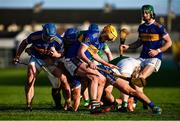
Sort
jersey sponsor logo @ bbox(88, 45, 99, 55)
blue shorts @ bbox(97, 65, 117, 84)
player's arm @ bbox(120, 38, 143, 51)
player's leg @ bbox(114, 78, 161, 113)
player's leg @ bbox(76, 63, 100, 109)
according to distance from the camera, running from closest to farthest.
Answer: player's leg @ bbox(114, 78, 161, 113), blue shorts @ bbox(97, 65, 117, 84), player's leg @ bbox(76, 63, 100, 109), jersey sponsor logo @ bbox(88, 45, 99, 55), player's arm @ bbox(120, 38, 143, 51)

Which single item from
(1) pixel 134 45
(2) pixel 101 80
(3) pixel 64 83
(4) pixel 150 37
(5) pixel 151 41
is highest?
(4) pixel 150 37

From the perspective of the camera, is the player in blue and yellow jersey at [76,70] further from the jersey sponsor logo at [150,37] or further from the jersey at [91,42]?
the jersey sponsor logo at [150,37]

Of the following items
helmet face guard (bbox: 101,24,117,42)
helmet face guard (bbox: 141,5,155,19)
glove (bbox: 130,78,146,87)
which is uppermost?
helmet face guard (bbox: 141,5,155,19)

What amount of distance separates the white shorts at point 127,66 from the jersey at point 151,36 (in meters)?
0.45

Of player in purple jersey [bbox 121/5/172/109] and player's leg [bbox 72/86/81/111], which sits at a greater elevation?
player in purple jersey [bbox 121/5/172/109]

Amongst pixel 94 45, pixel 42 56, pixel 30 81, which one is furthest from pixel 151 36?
pixel 30 81

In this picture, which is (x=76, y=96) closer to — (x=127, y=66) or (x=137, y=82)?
(x=127, y=66)

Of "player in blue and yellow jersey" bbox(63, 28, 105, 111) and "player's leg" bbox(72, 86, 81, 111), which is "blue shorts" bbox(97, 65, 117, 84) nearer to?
"player in blue and yellow jersey" bbox(63, 28, 105, 111)

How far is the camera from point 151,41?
1806 cm

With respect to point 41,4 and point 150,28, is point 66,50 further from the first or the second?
point 41,4

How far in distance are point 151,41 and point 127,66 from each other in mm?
984

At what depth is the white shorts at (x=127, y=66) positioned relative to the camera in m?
17.4

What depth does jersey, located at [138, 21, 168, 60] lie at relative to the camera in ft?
58.7

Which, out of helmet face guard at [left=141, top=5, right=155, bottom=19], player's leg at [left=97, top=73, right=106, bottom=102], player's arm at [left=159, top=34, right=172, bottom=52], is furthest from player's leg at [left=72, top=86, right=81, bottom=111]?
helmet face guard at [left=141, top=5, right=155, bottom=19]
